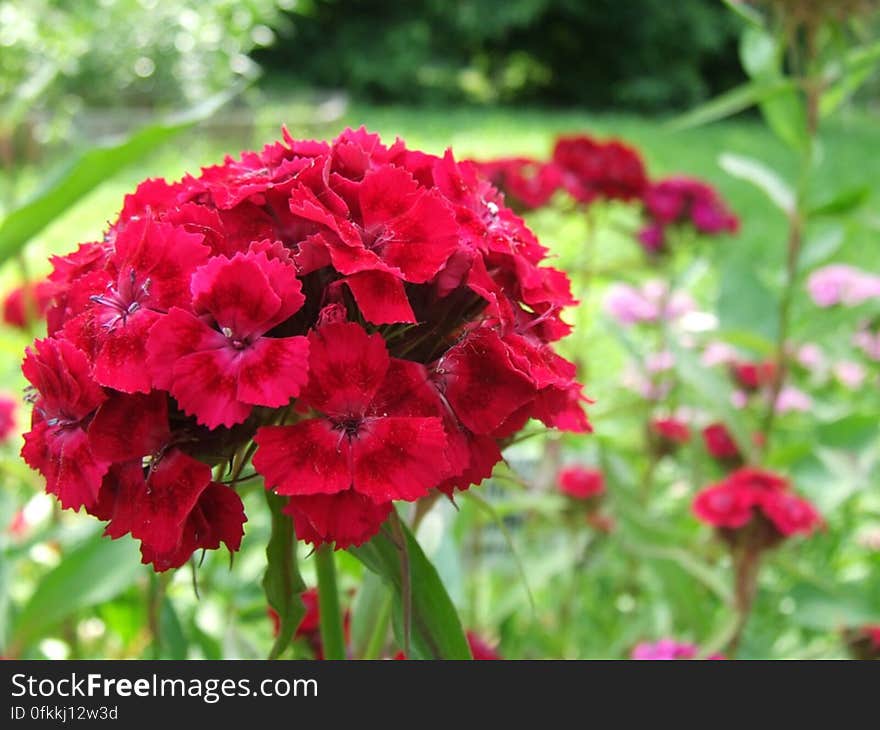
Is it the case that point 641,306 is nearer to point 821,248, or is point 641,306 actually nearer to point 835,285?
point 835,285

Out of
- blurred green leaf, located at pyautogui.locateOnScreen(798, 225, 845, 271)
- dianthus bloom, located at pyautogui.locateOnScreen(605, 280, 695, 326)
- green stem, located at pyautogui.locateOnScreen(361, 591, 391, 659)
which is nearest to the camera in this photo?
green stem, located at pyautogui.locateOnScreen(361, 591, 391, 659)

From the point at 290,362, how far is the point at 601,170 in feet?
4.22

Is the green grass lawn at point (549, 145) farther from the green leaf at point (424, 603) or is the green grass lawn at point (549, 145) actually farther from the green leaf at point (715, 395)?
the green leaf at point (424, 603)

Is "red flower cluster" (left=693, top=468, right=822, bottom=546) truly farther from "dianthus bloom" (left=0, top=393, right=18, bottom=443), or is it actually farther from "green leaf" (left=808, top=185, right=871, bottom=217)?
"dianthus bloom" (left=0, top=393, right=18, bottom=443)

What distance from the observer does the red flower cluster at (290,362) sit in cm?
52

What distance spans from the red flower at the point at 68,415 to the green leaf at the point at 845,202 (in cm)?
115

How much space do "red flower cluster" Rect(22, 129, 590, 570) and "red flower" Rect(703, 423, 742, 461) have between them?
1.09 metres

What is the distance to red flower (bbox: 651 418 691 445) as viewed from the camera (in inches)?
68.9

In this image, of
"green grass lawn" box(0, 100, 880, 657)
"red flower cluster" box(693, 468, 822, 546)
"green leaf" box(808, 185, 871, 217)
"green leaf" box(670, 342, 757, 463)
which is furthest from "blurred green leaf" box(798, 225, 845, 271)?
"red flower cluster" box(693, 468, 822, 546)

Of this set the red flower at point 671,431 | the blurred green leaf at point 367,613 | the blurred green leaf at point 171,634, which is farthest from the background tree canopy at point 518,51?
the blurred green leaf at point 367,613

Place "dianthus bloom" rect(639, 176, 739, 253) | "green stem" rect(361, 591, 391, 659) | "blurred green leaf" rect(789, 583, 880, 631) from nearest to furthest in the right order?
1. "green stem" rect(361, 591, 391, 659)
2. "blurred green leaf" rect(789, 583, 880, 631)
3. "dianthus bloom" rect(639, 176, 739, 253)

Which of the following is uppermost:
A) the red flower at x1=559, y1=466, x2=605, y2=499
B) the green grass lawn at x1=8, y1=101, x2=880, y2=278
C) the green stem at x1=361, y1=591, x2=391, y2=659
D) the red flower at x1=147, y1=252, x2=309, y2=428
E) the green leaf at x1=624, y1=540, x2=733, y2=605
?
the red flower at x1=147, y1=252, x2=309, y2=428

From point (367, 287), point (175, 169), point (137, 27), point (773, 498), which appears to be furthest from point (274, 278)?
point (175, 169)

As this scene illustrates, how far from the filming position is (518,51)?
12.5 m
